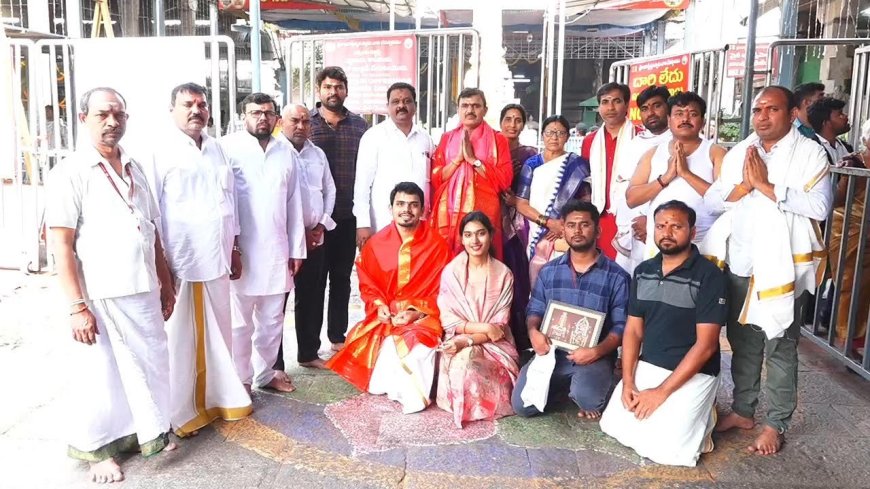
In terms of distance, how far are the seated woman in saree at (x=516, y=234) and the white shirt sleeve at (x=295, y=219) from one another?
1321 millimetres

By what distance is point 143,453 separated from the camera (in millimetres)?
3020

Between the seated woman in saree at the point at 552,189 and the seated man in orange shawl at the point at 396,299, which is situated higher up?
the seated woman in saree at the point at 552,189

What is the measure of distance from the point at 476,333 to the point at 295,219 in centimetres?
121

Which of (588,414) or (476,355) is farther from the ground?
(476,355)

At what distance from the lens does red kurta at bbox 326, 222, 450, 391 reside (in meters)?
4.00

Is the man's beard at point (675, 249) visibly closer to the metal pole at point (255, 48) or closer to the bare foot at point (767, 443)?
the bare foot at point (767, 443)

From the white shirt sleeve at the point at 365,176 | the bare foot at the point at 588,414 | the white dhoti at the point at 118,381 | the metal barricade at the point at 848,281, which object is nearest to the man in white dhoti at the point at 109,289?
the white dhoti at the point at 118,381

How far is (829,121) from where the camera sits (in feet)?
16.6

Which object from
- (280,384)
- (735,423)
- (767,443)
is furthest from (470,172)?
(767,443)

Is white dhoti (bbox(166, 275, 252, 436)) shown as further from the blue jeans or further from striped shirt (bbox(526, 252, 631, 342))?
striped shirt (bbox(526, 252, 631, 342))

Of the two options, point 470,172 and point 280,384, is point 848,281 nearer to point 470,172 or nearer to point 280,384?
point 470,172

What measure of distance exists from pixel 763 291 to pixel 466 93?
206 cm

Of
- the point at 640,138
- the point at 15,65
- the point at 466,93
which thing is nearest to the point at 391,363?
the point at 466,93

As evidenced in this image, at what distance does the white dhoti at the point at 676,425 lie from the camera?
3.17 metres
